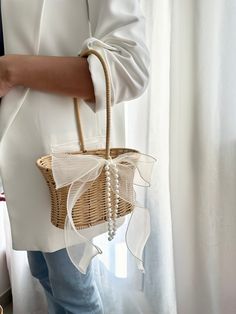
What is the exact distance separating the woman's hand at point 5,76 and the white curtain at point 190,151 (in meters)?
0.42

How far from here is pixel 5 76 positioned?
0.55m

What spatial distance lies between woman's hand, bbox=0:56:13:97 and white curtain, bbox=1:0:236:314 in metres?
0.42

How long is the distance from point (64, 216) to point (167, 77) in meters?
0.47

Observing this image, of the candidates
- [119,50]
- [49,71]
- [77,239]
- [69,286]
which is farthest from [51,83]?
[69,286]

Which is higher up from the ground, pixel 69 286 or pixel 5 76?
pixel 5 76

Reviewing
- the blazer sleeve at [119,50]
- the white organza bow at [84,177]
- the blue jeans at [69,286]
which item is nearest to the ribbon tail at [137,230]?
the white organza bow at [84,177]

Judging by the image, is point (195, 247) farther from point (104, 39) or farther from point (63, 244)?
point (104, 39)

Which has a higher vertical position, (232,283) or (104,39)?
(104,39)

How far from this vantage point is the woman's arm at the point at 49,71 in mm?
543

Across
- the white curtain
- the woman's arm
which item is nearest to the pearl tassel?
the woman's arm

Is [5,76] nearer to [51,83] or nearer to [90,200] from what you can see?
[51,83]

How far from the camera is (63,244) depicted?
2.03ft

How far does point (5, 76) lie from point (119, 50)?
18 centimetres

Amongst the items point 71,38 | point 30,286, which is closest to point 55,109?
point 71,38
